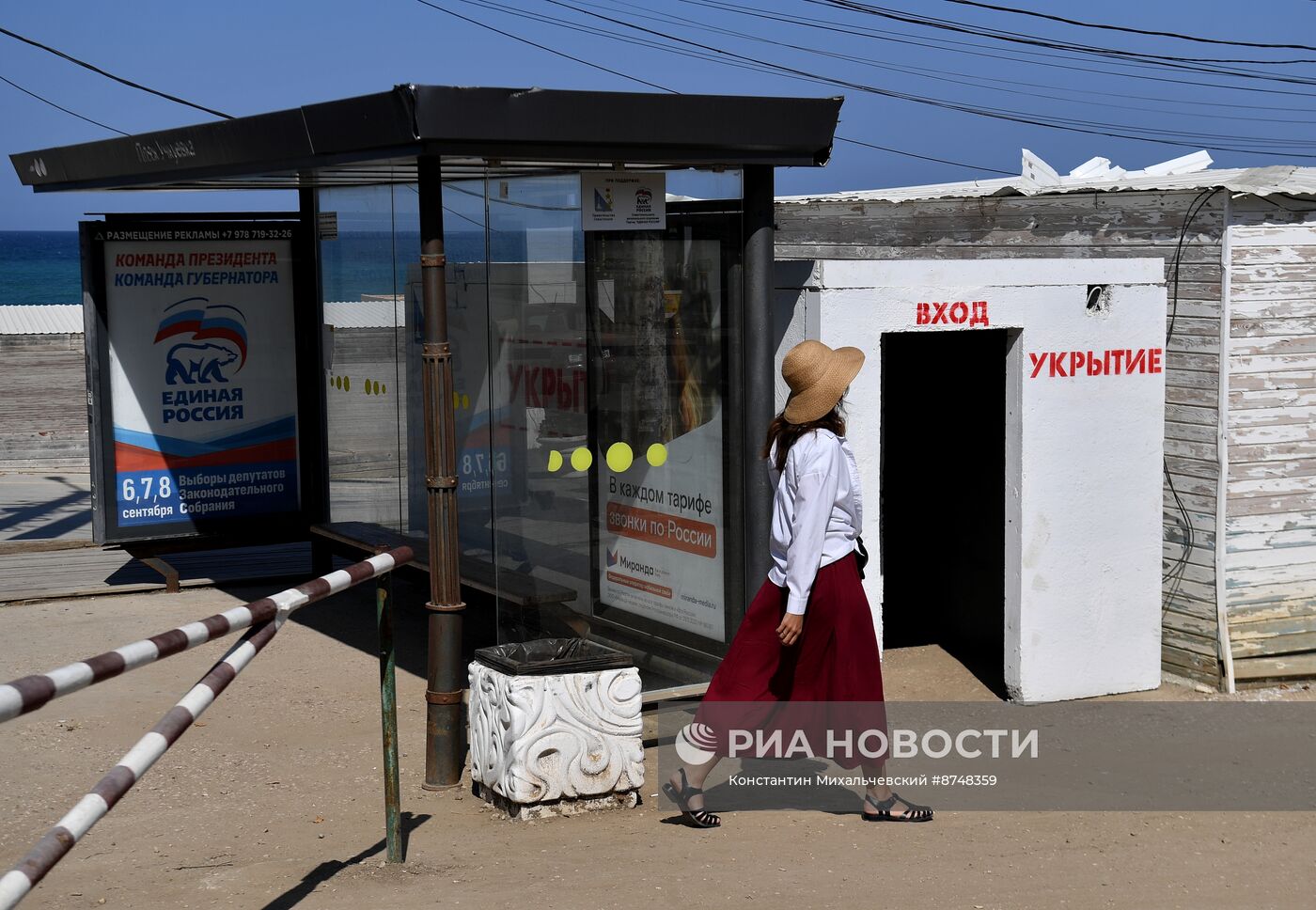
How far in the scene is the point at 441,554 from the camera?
19.0ft

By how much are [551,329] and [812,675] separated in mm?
2054

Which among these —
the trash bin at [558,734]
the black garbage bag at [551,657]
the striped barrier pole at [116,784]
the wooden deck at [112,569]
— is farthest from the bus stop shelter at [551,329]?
the striped barrier pole at [116,784]

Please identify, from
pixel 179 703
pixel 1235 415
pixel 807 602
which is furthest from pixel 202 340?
pixel 1235 415

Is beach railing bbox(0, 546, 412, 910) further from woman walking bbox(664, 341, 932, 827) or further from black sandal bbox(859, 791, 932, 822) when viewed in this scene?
black sandal bbox(859, 791, 932, 822)

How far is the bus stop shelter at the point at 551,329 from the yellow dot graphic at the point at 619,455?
10 mm

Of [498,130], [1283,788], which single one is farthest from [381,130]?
[1283,788]

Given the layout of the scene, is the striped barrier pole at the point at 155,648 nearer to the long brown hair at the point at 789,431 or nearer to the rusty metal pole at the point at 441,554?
the rusty metal pole at the point at 441,554

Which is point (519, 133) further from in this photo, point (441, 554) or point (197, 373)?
point (197, 373)

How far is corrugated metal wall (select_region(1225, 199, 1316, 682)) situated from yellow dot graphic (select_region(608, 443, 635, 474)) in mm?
3346

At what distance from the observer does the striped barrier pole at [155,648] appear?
2.85m

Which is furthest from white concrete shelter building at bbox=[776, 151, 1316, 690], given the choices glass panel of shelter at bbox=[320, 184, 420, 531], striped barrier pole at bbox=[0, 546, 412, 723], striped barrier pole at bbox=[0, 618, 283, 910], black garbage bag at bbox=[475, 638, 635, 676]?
striped barrier pole at bbox=[0, 618, 283, 910]

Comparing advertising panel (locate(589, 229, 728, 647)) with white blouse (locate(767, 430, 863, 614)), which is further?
advertising panel (locate(589, 229, 728, 647))

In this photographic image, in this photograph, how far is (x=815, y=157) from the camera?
6.30m

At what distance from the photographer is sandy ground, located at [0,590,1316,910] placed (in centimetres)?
461
